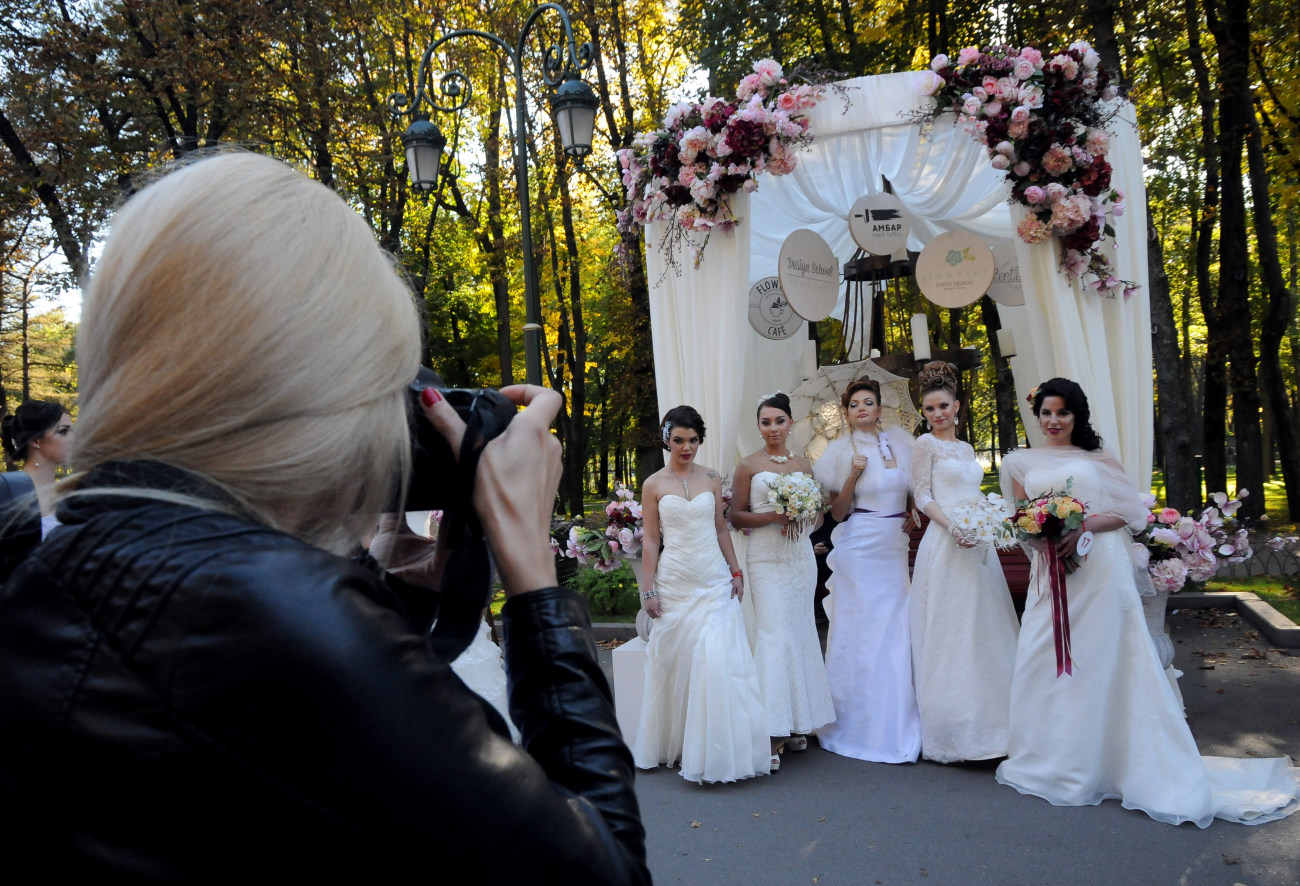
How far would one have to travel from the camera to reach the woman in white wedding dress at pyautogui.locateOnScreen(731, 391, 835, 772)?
6191 mm

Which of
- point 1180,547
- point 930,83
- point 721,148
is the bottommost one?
point 1180,547

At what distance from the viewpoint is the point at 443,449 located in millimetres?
1005

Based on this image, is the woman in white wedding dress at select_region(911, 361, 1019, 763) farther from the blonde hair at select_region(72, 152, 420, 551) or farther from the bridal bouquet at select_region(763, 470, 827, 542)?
the blonde hair at select_region(72, 152, 420, 551)

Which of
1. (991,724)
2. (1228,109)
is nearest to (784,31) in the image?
(1228,109)

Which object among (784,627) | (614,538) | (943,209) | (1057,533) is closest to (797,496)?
(784,627)

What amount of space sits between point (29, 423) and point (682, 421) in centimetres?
387

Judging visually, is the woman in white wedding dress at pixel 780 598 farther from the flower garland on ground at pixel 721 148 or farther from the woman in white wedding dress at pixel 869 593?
the flower garland on ground at pixel 721 148

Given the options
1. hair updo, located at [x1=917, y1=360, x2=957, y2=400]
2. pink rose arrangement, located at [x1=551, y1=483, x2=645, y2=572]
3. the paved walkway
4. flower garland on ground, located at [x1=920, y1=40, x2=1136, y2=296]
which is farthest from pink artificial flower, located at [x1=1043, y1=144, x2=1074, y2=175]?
the paved walkway

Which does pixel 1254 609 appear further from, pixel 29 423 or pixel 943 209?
pixel 29 423

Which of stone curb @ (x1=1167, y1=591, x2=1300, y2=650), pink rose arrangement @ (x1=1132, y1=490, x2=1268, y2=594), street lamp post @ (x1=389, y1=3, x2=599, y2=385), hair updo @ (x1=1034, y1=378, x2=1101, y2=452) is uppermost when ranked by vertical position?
street lamp post @ (x1=389, y1=3, x2=599, y2=385)

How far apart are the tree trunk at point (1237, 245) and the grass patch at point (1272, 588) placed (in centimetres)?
192

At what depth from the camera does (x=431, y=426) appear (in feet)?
3.26

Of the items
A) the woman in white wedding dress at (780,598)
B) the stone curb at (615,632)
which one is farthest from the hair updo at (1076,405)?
the stone curb at (615,632)

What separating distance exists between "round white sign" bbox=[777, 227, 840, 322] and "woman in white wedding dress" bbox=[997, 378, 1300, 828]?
304 cm
